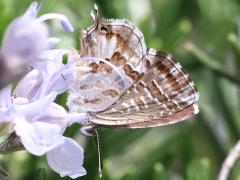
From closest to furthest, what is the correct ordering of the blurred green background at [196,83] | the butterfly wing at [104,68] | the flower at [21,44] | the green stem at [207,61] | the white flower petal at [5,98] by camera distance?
the flower at [21,44]
the white flower petal at [5,98]
the butterfly wing at [104,68]
the blurred green background at [196,83]
the green stem at [207,61]

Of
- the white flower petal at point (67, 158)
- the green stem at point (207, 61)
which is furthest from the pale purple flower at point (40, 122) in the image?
the green stem at point (207, 61)

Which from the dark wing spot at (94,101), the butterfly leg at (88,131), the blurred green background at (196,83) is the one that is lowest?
the blurred green background at (196,83)

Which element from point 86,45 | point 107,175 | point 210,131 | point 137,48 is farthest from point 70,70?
point 210,131

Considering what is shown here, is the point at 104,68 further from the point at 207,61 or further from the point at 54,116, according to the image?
the point at 207,61

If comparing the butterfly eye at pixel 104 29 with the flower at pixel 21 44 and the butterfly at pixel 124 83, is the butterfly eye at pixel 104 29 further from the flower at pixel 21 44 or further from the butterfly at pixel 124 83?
the flower at pixel 21 44

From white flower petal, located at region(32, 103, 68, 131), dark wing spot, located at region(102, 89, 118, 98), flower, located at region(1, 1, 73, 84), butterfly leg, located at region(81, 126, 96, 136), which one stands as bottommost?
butterfly leg, located at region(81, 126, 96, 136)

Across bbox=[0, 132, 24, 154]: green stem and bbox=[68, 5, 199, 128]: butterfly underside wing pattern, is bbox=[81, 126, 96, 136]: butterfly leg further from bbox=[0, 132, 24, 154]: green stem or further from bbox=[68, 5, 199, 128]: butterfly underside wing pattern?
bbox=[0, 132, 24, 154]: green stem

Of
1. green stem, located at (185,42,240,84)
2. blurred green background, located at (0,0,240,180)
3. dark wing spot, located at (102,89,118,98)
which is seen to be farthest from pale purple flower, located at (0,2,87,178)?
green stem, located at (185,42,240,84)
